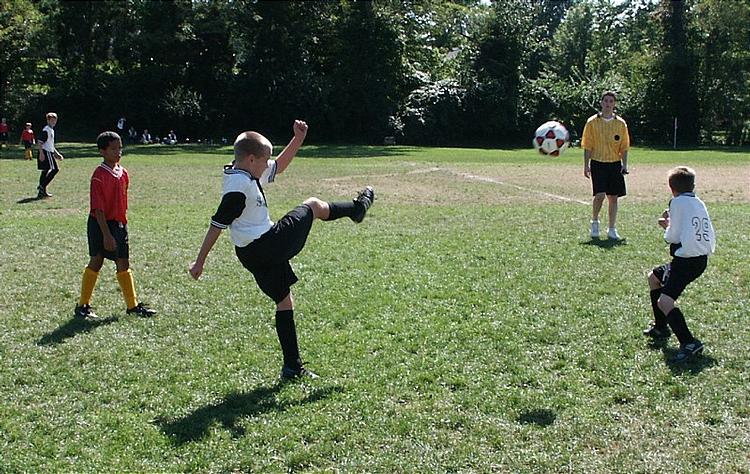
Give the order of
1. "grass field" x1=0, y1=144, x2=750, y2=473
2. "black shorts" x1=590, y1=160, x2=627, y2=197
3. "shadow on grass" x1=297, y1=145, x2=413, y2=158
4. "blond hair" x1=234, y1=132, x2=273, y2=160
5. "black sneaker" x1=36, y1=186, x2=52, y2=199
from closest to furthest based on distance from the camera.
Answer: "grass field" x1=0, y1=144, x2=750, y2=473 < "blond hair" x1=234, y1=132, x2=273, y2=160 < "black shorts" x1=590, y1=160, x2=627, y2=197 < "black sneaker" x1=36, y1=186, x2=52, y2=199 < "shadow on grass" x1=297, y1=145, x2=413, y2=158

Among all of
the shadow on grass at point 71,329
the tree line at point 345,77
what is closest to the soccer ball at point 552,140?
the shadow on grass at point 71,329

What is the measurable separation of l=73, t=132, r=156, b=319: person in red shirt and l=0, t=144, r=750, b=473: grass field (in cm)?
22

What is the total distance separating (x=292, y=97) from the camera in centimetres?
4481

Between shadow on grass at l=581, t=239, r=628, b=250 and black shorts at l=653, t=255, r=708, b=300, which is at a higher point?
black shorts at l=653, t=255, r=708, b=300

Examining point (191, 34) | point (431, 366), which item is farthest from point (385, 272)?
point (191, 34)

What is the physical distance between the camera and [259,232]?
5566 millimetres

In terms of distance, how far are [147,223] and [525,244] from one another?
671 cm

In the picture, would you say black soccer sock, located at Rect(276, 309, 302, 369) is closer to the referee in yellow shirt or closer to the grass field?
the grass field

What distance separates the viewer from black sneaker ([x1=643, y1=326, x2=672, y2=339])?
662 cm

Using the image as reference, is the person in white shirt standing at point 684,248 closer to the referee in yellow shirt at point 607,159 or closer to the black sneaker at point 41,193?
the referee in yellow shirt at point 607,159

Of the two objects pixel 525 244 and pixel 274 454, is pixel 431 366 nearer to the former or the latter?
pixel 274 454

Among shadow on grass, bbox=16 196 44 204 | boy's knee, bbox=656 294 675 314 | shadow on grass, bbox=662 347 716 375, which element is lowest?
shadow on grass, bbox=662 347 716 375

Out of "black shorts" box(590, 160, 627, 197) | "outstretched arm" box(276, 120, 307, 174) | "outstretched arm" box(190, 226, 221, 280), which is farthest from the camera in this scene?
"black shorts" box(590, 160, 627, 197)

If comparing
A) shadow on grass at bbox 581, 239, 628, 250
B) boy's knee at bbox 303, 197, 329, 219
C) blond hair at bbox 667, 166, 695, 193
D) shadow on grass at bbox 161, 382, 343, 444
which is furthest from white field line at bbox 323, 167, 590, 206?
shadow on grass at bbox 161, 382, 343, 444
